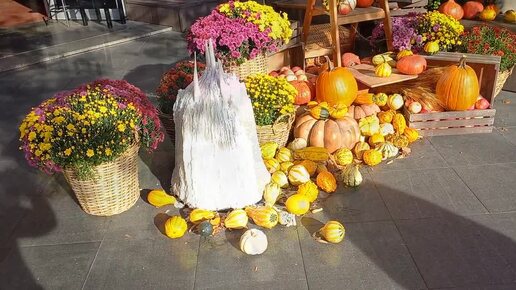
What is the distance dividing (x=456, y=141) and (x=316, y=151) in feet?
5.47

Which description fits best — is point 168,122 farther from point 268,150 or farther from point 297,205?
point 297,205

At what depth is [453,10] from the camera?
640 cm

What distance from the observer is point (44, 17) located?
39.4 ft

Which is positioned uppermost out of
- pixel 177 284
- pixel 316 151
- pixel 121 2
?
pixel 121 2

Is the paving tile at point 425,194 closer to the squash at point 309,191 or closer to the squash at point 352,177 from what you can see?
the squash at point 352,177

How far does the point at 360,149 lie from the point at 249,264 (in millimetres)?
1893

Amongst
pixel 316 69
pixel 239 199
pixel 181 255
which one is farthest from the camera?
pixel 316 69

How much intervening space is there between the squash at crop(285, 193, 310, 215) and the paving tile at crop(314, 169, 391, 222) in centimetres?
14

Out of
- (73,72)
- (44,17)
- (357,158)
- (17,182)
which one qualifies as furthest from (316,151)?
(44,17)

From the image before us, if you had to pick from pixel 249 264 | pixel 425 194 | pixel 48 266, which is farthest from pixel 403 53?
pixel 48 266

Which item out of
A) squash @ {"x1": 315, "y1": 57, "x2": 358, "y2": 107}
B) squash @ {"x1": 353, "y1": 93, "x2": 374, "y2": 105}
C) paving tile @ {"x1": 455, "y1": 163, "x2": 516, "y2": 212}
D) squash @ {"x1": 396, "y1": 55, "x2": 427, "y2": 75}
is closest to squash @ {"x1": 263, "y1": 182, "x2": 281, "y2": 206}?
squash @ {"x1": 315, "y1": 57, "x2": 358, "y2": 107}

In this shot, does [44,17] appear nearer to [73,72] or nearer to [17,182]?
[73,72]

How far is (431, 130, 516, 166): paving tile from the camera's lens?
440 centimetres

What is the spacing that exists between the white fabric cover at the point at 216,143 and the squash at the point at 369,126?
147cm
